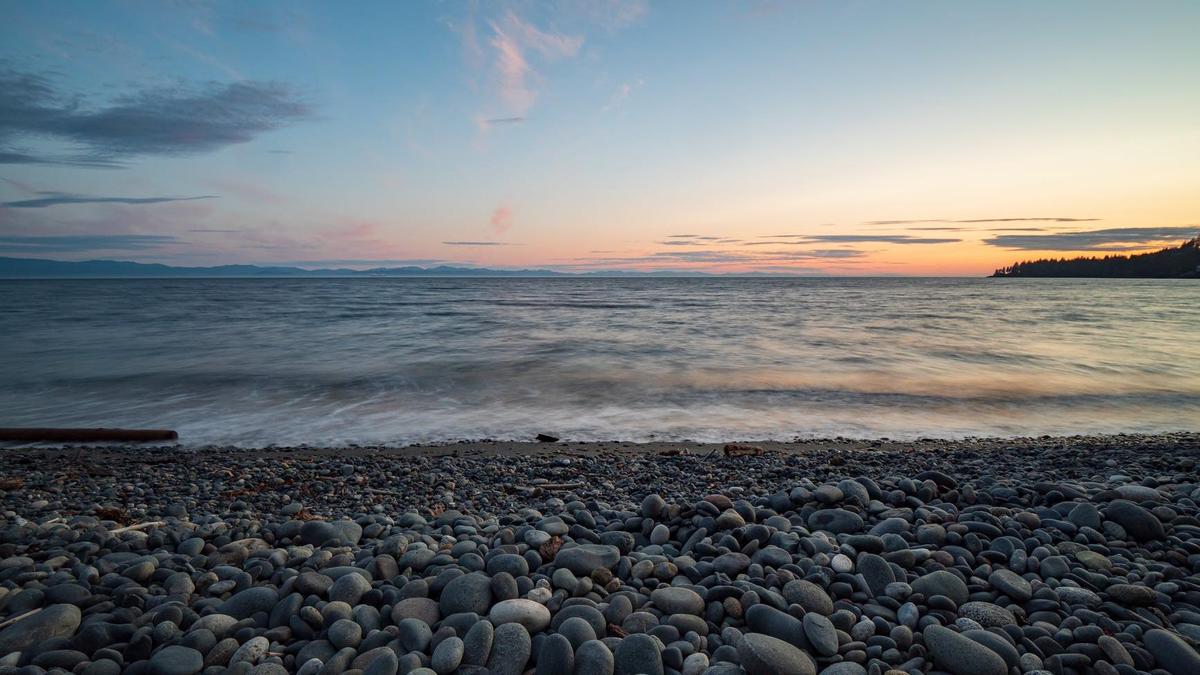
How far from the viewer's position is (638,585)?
261 centimetres

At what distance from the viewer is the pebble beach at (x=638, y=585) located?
6.79 feet

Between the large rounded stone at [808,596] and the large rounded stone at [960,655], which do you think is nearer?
the large rounded stone at [960,655]

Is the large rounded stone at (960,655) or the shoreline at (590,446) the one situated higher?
the large rounded stone at (960,655)

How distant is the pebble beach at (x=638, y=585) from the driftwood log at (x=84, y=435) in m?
3.34

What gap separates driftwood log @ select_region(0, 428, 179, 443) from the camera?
7.30 meters

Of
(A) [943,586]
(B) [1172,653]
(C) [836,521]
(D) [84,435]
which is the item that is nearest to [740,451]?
(C) [836,521]

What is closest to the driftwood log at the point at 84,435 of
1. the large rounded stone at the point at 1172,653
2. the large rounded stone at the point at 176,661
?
the large rounded stone at the point at 176,661

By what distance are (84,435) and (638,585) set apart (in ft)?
27.3

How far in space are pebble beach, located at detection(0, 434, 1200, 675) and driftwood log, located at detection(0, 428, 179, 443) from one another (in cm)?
334

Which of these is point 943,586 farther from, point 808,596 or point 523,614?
point 523,614

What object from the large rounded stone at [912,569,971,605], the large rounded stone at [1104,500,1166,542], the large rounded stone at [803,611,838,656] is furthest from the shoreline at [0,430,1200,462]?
the large rounded stone at [803,611,838,656]

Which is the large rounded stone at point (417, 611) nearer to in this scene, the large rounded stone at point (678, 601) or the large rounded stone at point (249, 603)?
the large rounded stone at point (249, 603)

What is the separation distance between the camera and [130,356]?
14.8 metres

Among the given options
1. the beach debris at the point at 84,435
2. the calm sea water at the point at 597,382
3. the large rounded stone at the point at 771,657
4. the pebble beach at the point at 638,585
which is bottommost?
the calm sea water at the point at 597,382
